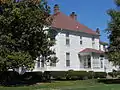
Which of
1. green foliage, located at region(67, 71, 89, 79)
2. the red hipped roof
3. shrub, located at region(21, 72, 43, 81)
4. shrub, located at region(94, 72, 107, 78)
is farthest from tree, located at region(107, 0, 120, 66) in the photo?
the red hipped roof

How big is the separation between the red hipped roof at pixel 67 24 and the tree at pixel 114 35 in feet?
43.9

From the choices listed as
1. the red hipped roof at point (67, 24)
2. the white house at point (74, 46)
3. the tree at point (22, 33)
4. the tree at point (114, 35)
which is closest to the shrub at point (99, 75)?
the white house at point (74, 46)

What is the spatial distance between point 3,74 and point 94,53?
2434 cm

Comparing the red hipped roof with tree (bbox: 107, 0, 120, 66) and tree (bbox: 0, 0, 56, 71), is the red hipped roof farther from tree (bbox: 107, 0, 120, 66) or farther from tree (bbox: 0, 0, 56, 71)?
tree (bbox: 0, 0, 56, 71)

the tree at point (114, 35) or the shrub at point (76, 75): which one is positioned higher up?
the tree at point (114, 35)

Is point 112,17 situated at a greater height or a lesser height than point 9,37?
greater

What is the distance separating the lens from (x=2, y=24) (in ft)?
116

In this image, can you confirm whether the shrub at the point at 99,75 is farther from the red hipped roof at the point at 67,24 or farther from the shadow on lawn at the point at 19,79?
the shadow on lawn at the point at 19,79

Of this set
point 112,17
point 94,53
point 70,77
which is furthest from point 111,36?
point 94,53

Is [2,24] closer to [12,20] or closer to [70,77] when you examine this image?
[12,20]

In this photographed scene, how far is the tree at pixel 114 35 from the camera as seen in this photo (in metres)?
41.2

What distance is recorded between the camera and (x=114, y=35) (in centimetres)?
4334

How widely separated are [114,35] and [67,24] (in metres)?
16.7

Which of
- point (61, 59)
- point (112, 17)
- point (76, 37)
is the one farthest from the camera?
point (76, 37)
